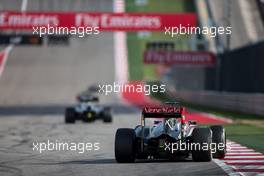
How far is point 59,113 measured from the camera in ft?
154

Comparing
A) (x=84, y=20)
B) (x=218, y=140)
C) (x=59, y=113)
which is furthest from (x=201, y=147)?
(x=84, y=20)

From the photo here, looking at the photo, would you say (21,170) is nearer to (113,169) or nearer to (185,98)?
(113,169)

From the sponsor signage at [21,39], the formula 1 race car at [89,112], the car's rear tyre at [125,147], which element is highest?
the sponsor signage at [21,39]

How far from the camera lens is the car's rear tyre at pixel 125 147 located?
55.8 feet

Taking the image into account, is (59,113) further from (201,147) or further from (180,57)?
(201,147)

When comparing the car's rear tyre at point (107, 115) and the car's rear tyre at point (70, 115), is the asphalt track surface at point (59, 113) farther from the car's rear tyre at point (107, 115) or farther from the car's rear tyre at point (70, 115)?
the car's rear tyre at point (107, 115)

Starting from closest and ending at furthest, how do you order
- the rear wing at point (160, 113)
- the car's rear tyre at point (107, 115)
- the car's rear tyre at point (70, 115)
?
1. the rear wing at point (160, 113)
2. the car's rear tyre at point (70, 115)
3. the car's rear tyre at point (107, 115)

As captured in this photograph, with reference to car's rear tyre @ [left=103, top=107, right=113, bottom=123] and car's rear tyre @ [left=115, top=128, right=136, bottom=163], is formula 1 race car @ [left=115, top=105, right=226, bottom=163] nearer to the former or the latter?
car's rear tyre @ [left=115, top=128, right=136, bottom=163]

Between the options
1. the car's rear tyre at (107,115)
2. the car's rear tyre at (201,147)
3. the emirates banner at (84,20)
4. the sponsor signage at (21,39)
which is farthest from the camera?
the sponsor signage at (21,39)

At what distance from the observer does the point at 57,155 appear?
19.5 m

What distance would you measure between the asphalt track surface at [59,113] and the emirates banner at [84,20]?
527 cm

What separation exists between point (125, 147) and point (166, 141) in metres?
0.80

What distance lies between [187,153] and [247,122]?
56.9 ft

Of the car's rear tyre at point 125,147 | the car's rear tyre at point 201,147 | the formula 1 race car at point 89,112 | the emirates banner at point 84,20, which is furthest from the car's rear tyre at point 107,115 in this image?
the emirates banner at point 84,20
